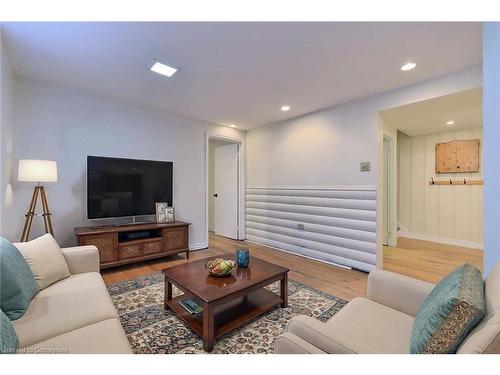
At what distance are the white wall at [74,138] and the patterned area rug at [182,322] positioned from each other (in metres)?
1.23

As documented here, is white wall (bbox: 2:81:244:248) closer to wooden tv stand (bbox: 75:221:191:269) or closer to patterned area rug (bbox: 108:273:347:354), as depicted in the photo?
wooden tv stand (bbox: 75:221:191:269)

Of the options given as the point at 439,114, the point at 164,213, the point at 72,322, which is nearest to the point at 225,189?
the point at 164,213

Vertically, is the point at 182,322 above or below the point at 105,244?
below

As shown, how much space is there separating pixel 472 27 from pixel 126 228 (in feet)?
12.6

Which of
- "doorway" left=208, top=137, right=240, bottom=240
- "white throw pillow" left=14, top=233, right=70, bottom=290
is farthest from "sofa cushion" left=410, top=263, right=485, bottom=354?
"doorway" left=208, top=137, right=240, bottom=240

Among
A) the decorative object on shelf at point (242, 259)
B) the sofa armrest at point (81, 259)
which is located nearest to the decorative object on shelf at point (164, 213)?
the sofa armrest at point (81, 259)

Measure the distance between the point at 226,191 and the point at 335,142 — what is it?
258cm

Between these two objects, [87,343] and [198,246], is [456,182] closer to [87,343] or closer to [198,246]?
[198,246]

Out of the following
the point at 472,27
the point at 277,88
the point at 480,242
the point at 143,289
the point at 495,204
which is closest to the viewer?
the point at 495,204

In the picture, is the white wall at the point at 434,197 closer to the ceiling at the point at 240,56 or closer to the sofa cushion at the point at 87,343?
the ceiling at the point at 240,56

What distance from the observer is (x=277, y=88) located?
110 inches

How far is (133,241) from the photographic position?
305 centimetres

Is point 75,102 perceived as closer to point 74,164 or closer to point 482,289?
point 74,164
